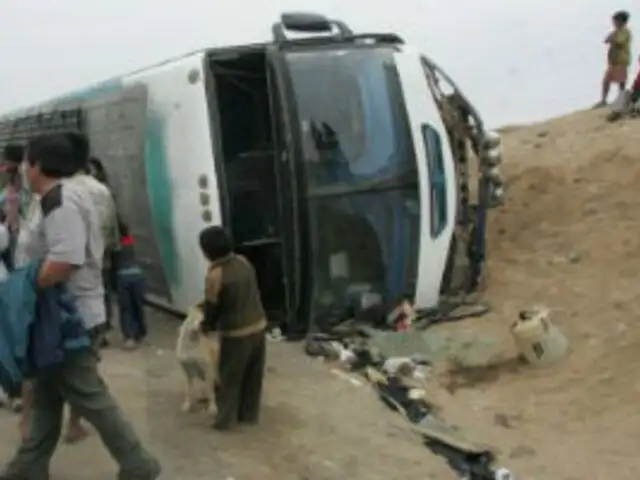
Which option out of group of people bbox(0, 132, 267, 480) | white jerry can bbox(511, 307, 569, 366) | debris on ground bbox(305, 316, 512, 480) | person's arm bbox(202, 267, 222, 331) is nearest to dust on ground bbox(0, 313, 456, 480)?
debris on ground bbox(305, 316, 512, 480)

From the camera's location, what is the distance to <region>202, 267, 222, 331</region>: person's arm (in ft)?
20.2

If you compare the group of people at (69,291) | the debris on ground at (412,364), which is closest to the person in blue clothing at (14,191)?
the group of people at (69,291)

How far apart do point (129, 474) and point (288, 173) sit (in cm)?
381

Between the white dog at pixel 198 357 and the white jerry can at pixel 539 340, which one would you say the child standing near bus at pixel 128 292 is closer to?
the white dog at pixel 198 357

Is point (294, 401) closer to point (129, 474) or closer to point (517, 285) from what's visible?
point (129, 474)

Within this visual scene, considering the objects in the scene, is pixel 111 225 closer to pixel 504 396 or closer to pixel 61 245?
pixel 61 245

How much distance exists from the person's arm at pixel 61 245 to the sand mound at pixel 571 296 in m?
2.80

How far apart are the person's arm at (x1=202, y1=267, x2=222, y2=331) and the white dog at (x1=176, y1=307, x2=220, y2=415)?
88 mm

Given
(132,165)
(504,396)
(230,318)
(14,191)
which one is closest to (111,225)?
(230,318)

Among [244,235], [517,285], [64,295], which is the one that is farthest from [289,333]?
[64,295]

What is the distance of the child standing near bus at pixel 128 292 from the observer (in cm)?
829

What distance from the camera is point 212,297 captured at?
242 inches

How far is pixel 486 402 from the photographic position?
7.48 m

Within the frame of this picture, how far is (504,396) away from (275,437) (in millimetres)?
1923
